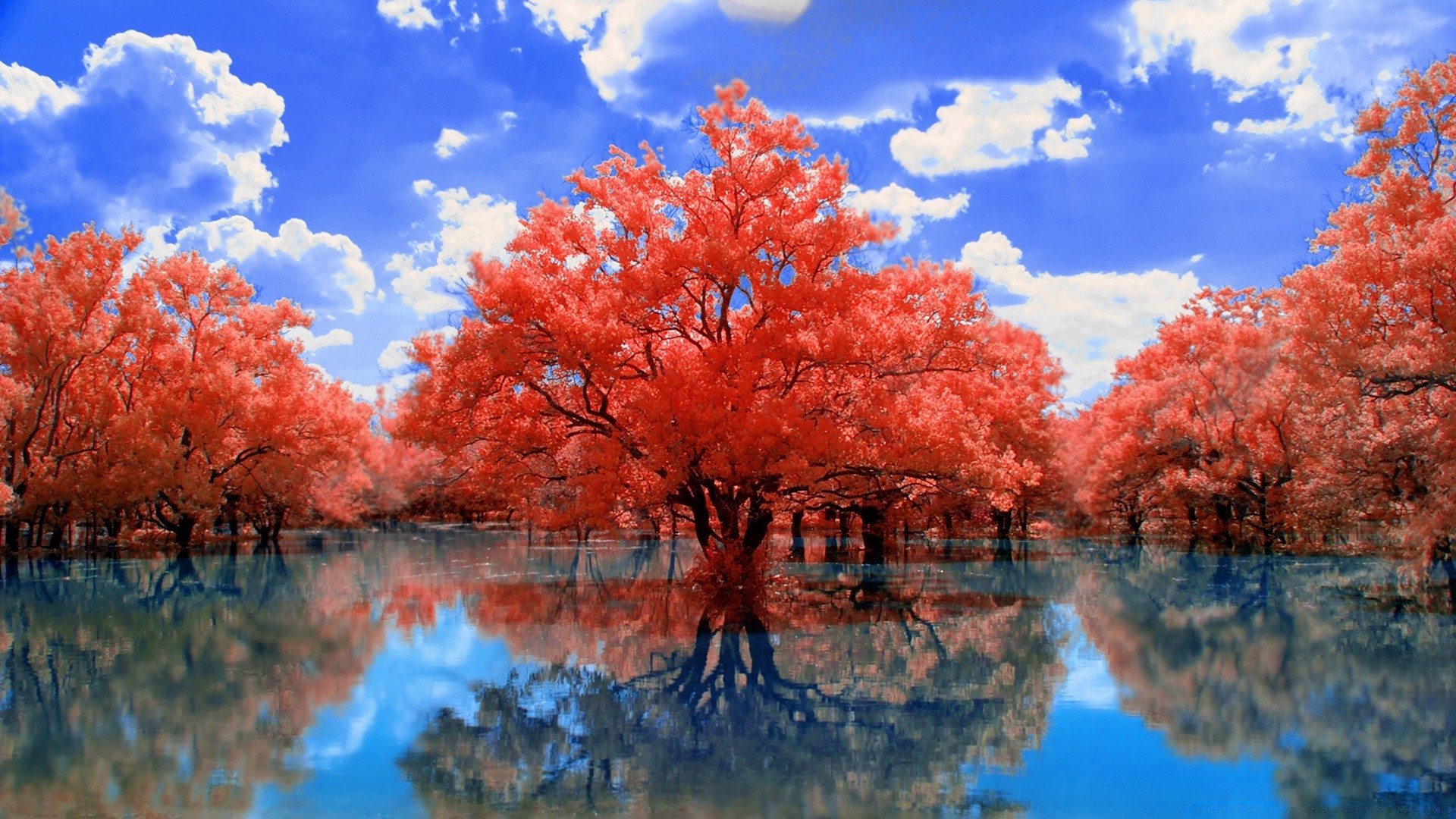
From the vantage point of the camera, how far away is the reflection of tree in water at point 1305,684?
7.94 meters

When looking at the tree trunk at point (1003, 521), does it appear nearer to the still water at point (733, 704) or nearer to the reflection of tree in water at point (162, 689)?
the still water at point (733, 704)

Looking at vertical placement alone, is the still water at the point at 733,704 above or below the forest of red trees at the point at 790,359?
below

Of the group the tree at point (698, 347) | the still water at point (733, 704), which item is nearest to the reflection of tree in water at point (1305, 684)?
the still water at point (733, 704)

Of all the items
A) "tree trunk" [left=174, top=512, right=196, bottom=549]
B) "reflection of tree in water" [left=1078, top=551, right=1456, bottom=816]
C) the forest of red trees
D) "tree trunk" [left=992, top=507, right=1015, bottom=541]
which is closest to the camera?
"reflection of tree in water" [left=1078, top=551, right=1456, bottom=816]

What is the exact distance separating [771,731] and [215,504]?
123ft

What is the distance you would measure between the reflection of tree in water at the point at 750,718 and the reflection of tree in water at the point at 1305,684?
64.2 inches

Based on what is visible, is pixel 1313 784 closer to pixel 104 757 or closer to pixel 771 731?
pixel 771 731

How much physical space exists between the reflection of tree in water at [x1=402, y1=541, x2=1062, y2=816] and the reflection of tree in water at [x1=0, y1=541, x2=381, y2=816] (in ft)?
5.74

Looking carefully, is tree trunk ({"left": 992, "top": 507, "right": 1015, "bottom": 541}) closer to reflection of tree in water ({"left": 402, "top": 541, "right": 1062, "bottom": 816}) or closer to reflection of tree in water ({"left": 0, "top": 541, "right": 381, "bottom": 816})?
reflection of tree in water ({"left": 402, "top": 541, "right": 1062, "bottom": 816})

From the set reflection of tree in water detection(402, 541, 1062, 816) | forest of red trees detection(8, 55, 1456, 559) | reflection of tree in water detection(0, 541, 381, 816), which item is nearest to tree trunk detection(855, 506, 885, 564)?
forest of red trees detection(8, 55, 1456, 559)

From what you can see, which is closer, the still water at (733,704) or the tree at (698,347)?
the still water at (733,704)

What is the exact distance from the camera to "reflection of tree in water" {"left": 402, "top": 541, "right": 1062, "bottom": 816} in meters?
7.49

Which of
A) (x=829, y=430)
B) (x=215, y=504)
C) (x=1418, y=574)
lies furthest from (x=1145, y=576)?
(x=215, y=504)

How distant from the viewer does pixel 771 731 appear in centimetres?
943
